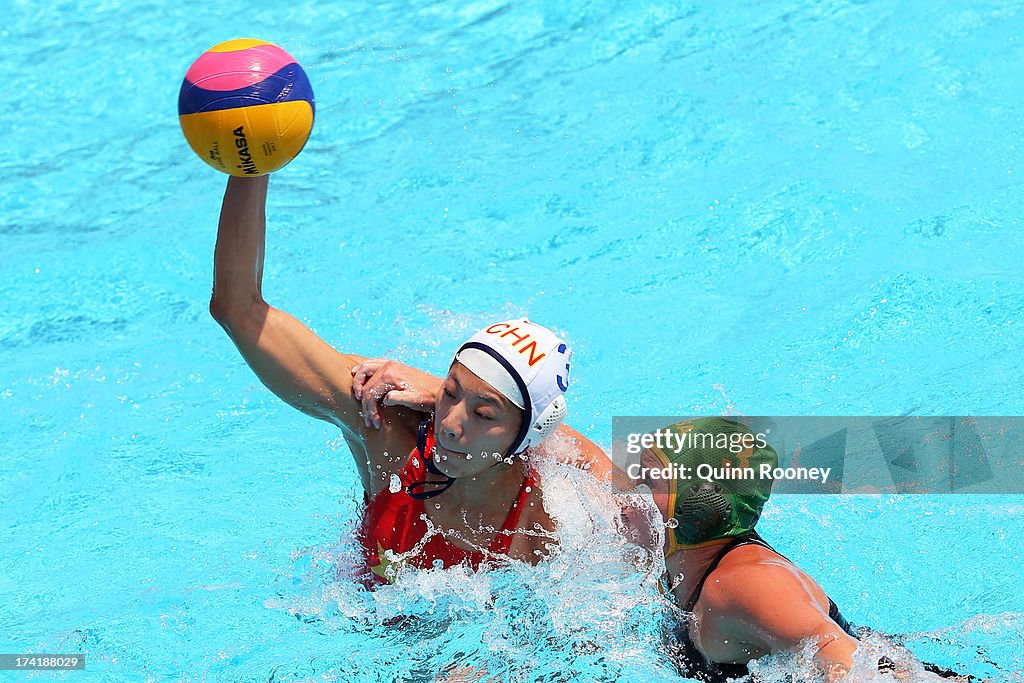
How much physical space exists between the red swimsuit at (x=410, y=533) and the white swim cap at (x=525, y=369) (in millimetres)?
391

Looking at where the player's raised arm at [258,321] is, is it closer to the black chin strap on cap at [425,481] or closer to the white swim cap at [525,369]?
the black chin strap on cap at [425,481]

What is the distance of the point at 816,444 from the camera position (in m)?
5.80

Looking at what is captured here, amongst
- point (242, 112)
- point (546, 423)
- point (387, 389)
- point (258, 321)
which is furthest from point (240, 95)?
point (546, 423)

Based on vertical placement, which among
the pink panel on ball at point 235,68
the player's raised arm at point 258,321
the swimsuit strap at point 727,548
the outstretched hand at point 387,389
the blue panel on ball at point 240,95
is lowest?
the swimsuit strap at point 727,548

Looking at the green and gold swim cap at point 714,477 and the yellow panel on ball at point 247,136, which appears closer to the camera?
the yellow panel on ball at point 247,136

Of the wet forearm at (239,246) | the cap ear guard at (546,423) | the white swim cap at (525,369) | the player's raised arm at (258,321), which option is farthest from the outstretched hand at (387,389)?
the wet forearm at (239,246)

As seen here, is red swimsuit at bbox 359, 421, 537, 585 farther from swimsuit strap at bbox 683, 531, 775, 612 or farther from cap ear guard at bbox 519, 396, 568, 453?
swimsuit strap at bbox 683, 531, 775, 612

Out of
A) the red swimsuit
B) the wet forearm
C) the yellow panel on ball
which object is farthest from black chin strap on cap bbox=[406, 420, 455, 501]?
the yellow panel on ball

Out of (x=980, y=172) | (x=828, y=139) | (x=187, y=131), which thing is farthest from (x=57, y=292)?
(x=980, y=172)

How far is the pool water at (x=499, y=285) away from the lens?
4.66 metres

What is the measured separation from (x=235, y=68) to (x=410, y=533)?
5.57 ft

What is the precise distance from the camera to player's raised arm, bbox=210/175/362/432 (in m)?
3.45

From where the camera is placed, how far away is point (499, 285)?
687 centimetres

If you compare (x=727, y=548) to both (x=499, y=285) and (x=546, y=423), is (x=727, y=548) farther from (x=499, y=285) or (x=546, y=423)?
(x=499, y=285)
